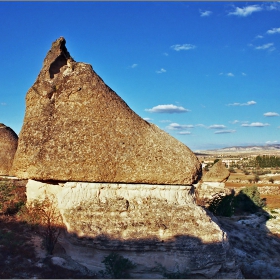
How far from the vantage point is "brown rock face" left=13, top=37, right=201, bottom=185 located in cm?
1142

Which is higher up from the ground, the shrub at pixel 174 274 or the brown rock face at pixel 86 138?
the brown rock face at pixel 86 138

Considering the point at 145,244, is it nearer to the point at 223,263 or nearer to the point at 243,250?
the point at 223,263

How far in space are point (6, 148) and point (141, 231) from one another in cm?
1396

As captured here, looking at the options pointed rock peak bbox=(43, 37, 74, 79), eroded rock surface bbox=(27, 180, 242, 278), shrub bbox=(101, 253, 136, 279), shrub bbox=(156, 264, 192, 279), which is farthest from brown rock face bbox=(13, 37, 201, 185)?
shrub bbox=(156, 264, 192, 279)

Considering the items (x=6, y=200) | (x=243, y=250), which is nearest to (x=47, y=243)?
(x=6, y=200)

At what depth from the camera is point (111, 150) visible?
1166cm

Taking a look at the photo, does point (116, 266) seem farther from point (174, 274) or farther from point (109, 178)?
point (109, 178)

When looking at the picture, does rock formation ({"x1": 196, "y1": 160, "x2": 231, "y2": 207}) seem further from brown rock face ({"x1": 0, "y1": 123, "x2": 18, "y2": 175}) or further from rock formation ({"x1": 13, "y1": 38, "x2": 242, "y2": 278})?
rock formation ({"x1": 13, "y1": 38, "x2": 242, "y2": 278})

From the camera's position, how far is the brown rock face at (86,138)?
1142cm

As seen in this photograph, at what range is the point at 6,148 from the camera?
22.3 m

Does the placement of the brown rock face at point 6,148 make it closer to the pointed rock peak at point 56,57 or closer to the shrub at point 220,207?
the pointed rock peak at point 56,57

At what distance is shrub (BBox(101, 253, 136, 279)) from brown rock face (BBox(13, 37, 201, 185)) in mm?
2341

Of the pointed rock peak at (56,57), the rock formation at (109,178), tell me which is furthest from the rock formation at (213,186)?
the pointed rock peak at (56,57)

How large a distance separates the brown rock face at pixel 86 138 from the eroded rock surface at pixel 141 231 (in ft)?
1.74
